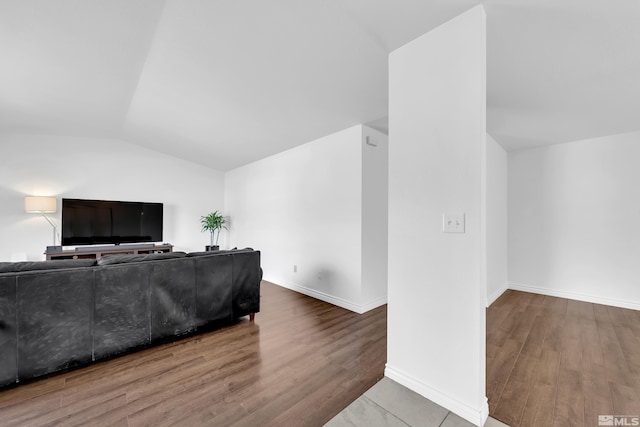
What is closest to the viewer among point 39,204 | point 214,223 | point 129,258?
point 129,258

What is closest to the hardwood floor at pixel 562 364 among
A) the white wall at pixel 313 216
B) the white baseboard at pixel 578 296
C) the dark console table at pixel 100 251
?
the white baseboard at pixel 578 296

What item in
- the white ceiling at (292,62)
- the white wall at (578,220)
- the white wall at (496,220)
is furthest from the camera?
the white wall at (496,220)

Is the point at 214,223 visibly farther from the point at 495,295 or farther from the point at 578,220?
the point at 578,220

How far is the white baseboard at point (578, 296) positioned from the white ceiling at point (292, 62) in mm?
2188

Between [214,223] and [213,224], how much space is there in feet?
0.13

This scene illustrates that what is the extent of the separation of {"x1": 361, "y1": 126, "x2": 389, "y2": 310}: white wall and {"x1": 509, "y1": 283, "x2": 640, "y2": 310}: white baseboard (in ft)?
7.97

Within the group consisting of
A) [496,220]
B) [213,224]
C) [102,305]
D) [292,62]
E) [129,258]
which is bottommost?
[102,305]

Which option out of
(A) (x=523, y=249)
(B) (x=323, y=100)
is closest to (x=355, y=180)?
(B) (x=323, y=100)

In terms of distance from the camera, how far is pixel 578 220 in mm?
3549

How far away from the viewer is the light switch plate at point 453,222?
1.50 meters

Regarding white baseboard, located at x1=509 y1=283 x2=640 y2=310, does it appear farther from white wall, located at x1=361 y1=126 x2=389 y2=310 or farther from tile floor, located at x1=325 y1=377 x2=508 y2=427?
tile floor, located at x1=325 y1=377 x2=508 y2=427

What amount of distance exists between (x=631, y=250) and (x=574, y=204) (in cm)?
79

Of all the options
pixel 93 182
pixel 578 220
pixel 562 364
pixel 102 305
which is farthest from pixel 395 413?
pixel 93 182

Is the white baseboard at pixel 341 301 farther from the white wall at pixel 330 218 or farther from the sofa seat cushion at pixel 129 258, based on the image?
the sofa seat cushion at pixel 129 258
